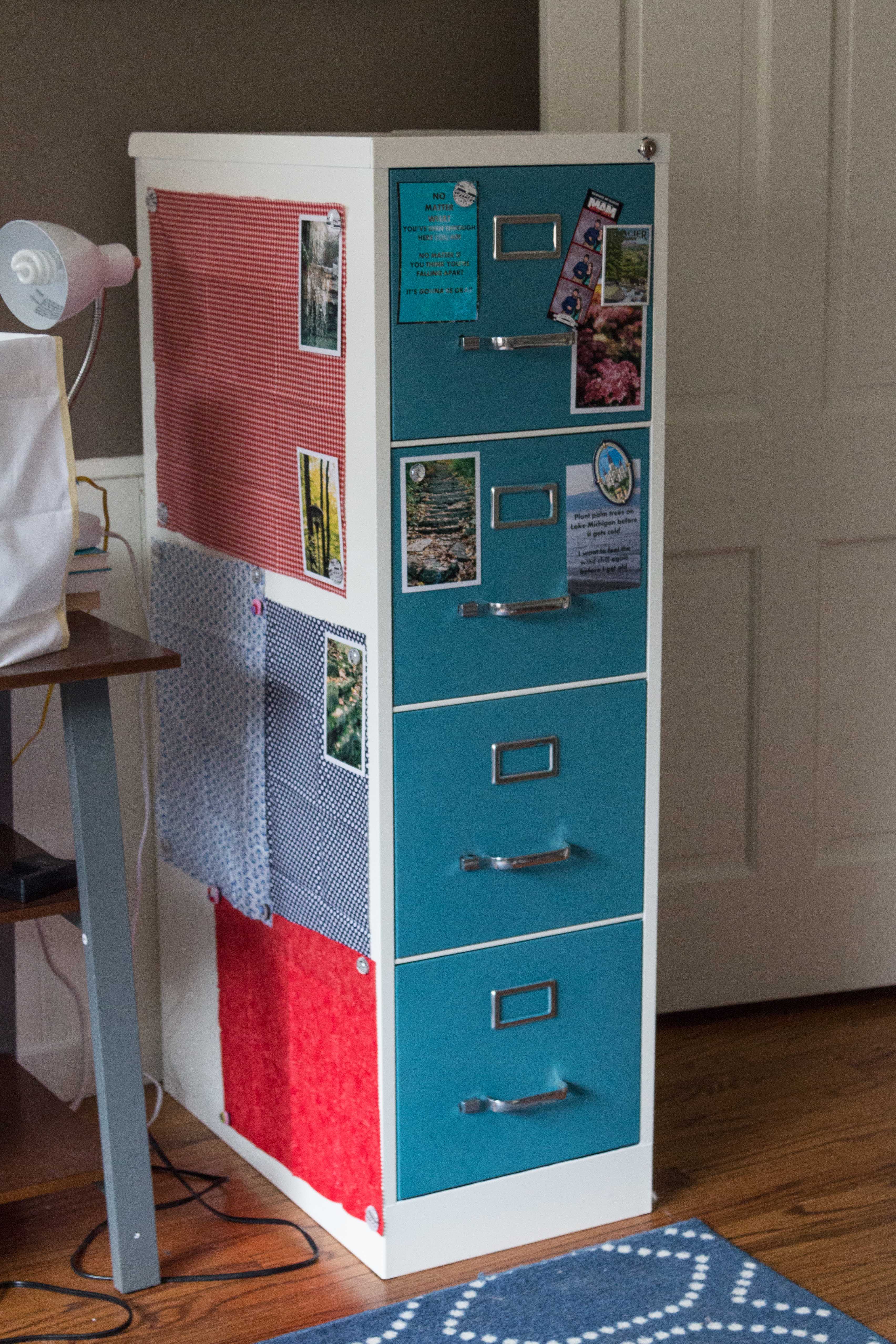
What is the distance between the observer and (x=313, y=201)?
69.8 inches

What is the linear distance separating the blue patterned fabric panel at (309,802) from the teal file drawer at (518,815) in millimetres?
59

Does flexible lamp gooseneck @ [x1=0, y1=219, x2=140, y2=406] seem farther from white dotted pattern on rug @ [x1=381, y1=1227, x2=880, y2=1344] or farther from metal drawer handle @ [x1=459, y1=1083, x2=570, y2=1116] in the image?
white dotted pattern on rug @ [x1=381, y1=1227, x2=880, y2=1344]

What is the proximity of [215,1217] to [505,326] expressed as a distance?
1174 mm

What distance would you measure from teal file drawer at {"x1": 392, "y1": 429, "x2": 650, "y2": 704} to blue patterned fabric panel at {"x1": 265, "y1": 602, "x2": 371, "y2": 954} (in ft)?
0.24

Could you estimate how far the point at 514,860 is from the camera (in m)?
1.90

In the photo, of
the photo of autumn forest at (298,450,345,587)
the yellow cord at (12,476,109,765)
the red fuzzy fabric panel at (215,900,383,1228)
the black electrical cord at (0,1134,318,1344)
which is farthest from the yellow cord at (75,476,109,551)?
the black electrical cord at (0,1134,318,1344)

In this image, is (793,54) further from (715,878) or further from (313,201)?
(715,878)

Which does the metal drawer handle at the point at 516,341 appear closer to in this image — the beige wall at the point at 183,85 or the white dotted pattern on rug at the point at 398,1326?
the beige wall at the point at 183,85

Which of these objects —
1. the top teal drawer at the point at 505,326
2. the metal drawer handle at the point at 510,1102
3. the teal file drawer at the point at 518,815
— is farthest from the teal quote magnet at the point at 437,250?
the metal drawer handle at the point at 510,1102

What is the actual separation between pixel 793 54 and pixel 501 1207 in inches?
64.5

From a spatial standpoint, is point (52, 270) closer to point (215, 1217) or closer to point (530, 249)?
point (530, 249)

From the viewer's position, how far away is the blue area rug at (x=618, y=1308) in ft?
5.97

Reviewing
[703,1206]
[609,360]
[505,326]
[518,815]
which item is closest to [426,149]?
[505,326]

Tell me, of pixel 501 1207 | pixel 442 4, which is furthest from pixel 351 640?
pixel 442 4
